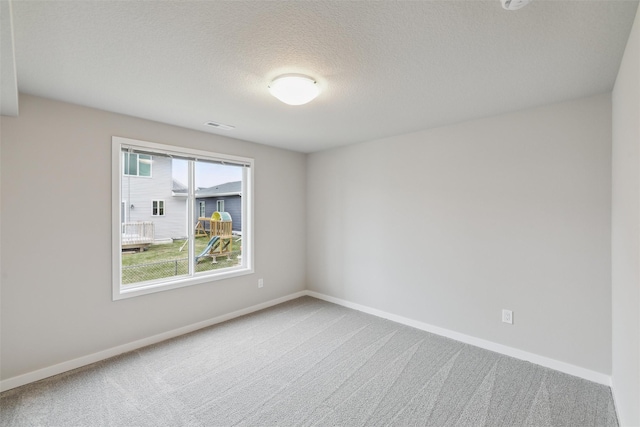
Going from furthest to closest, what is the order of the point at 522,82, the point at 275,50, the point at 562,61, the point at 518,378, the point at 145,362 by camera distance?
the point at 145,362
the point at 518,378
the point at 522,82
the point at 562,61
the point at 275,50

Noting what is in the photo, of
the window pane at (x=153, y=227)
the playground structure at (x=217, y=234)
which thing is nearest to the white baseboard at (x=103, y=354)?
the window pane at (x=153, y=227)

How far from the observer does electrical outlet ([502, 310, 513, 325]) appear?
2871 mm

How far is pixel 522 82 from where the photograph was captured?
2213 mm

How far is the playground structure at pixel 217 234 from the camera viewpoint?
379 cm

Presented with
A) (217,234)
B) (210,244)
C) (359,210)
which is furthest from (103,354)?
(359,210)

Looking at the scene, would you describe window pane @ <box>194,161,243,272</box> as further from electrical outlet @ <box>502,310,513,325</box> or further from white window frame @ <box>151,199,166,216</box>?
electrical outlet @ <box>502,310,513,325</box>

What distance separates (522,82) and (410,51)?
42.0 inches

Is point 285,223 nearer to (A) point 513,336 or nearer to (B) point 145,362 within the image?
(B) point 145,362

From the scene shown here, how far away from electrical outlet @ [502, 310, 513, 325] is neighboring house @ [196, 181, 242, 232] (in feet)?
10.8

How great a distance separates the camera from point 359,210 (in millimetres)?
4156

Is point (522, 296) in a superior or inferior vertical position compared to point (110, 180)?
inferior

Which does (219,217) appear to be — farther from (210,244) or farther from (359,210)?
(359,210)

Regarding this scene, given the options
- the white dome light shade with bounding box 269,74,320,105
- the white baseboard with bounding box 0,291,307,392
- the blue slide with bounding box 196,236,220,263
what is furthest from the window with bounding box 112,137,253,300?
the white dome light shade with bounding box 269,74,320,105

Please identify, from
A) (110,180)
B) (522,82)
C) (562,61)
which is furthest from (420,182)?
(110,180)
